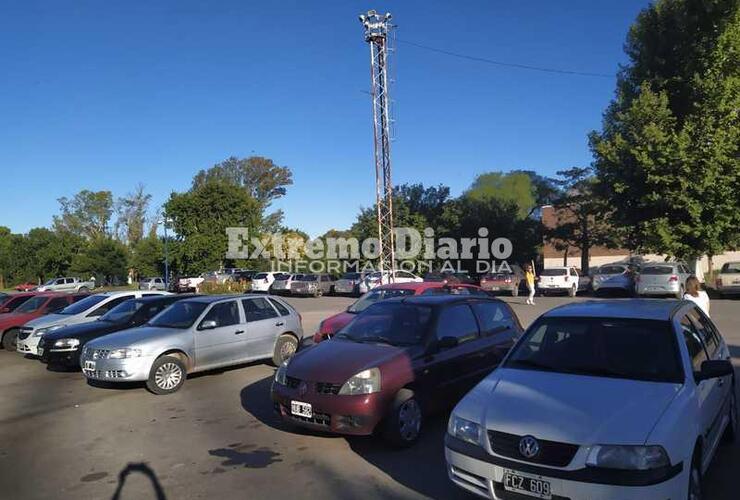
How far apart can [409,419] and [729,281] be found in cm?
2431

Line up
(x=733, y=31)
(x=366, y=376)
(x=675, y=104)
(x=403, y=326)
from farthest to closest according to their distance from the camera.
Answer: (x=675, y=104) < (x=733, y=31) < (x=403, y=326) < (x=366, y=376)

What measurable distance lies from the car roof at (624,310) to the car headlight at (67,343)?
8981 millimetres

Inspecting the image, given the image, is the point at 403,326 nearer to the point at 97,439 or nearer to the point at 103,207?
the point at 97,439

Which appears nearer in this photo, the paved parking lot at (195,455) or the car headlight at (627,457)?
the car headlight at (627,457)

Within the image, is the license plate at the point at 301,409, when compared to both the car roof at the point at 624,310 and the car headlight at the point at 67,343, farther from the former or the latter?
the car headlight at the point at 67,343

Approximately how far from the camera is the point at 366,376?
6059 millimetres

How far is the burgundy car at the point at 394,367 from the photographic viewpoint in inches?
235

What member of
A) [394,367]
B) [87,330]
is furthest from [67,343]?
[394,367]

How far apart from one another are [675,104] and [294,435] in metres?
28.0

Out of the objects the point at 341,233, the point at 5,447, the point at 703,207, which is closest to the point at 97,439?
the point at 5,447

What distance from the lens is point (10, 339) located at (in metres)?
14.9

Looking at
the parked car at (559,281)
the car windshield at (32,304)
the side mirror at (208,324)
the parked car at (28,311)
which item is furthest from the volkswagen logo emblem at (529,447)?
the parked car at (559,281)

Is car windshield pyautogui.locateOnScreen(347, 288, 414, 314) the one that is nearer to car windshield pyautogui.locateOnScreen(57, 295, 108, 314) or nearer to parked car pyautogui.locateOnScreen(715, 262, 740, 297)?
car windshield pyautogui.locateOnScreen(57, 295, 108, 314)

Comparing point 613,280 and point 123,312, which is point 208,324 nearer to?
point 123,312
